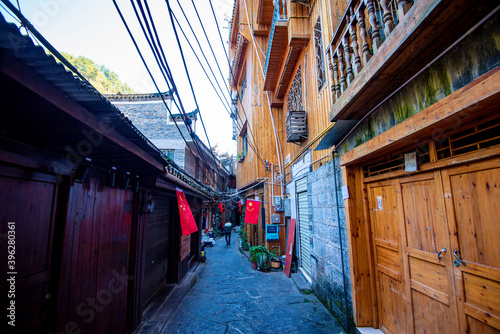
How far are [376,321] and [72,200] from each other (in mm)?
5410

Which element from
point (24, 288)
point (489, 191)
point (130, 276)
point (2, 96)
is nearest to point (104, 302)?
point (130, 276)

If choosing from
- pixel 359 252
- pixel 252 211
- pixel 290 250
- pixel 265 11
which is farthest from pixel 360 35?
pixel 265 11

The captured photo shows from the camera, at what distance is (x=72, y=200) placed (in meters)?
2.99

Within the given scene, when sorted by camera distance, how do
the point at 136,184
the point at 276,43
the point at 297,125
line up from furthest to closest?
1. the point at 276,43
2. the point at 297,125
3. the point at 136,184

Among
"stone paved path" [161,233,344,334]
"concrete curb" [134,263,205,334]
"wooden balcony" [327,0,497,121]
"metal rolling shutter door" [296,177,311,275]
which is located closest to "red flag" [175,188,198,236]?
"concrete curb" [134,263,205,334]

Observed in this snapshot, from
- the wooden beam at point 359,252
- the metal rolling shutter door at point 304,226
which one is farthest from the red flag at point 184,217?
the metal rolling shutter door at point 304,226

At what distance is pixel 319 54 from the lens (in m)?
6.74

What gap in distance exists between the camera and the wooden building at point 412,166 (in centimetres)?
229

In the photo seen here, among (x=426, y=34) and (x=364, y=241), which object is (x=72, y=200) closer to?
(x=426, y=34)

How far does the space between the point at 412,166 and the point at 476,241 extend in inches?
46.2

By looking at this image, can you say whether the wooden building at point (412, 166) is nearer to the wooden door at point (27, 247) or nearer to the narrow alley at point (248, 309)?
the narrow alley at point (248, 309)

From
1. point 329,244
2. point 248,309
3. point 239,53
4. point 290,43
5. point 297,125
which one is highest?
point 239,53

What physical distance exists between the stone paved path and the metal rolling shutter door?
0.90m

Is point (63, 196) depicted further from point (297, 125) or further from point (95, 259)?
point (297, 125)
